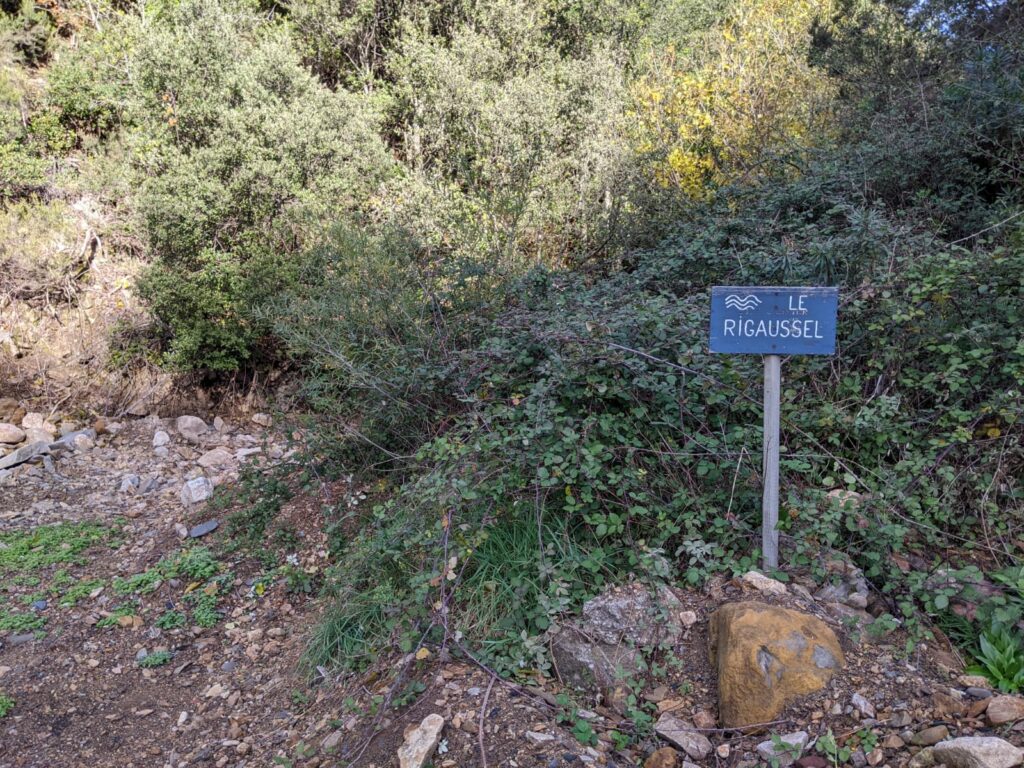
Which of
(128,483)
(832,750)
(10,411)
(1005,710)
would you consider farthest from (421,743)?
(10,411)

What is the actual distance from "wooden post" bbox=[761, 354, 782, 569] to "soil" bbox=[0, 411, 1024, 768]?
0.21m

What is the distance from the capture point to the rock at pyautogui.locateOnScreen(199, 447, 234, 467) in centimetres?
725

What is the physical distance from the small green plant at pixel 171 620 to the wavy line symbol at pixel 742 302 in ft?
11.5

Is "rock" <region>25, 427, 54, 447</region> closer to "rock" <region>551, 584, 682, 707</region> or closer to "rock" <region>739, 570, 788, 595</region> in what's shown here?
"rock" <region>551, 584, 682, 707</region>

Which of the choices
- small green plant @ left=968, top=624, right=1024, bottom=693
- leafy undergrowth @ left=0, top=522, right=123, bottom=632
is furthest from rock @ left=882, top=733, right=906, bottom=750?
leafy undergrowth @ left=0, top=522, right=123, bottom=632

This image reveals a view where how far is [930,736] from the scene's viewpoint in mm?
2418

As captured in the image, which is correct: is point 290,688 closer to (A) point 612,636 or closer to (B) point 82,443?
(A) point 612,636

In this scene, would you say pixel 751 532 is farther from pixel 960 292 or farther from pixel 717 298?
pixel 960 292

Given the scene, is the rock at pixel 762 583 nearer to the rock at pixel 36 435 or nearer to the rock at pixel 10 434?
the rock at pixel 36 435

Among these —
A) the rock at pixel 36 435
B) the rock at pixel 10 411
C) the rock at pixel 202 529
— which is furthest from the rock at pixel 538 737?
the rock at pixel 10 411

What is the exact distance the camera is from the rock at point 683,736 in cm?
257

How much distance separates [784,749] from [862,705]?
35 cm

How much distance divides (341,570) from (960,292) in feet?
11.4

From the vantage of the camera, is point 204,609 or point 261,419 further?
point 261,419
